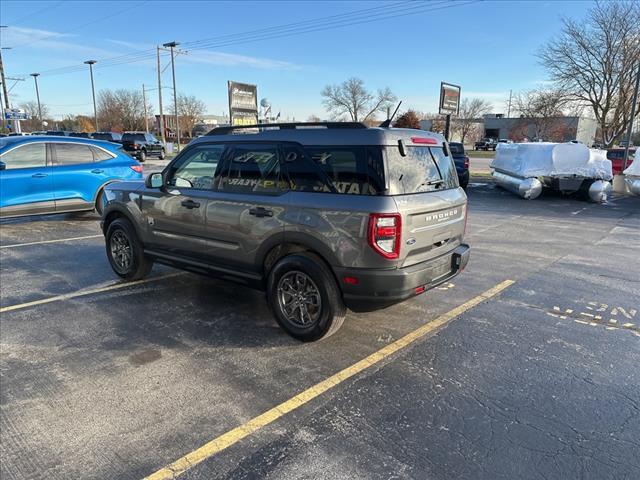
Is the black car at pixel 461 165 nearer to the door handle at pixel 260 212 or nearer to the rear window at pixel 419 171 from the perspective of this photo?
the rear window at pixel 419 171

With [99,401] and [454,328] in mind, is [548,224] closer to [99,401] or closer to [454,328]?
[454,328]

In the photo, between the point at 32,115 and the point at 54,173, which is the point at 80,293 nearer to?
the point at 54,173

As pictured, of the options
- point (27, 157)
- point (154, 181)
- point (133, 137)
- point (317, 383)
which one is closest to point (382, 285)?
point (317, 383)

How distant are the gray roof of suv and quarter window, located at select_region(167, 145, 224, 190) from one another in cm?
23

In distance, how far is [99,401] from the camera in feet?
10.2

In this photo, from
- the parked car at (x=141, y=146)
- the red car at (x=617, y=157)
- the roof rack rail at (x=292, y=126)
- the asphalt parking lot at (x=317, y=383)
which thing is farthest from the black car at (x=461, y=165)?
the parked car at (x=141, y=146)

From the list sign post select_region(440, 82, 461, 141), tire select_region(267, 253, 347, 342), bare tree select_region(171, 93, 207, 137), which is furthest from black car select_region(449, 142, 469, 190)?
bare tree select_region(171, 93, 207, 137)

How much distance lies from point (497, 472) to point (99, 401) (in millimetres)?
2587

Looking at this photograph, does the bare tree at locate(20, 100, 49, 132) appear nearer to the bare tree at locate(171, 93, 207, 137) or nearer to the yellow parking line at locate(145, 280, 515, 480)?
the bare tree at locate(171, 93, 207, 137)

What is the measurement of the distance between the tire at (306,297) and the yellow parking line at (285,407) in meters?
0.46

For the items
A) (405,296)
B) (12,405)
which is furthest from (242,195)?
(12,405)

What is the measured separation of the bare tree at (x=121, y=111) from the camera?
72.4 m

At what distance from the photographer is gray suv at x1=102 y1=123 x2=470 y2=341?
11.7 ft

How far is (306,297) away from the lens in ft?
13.0
